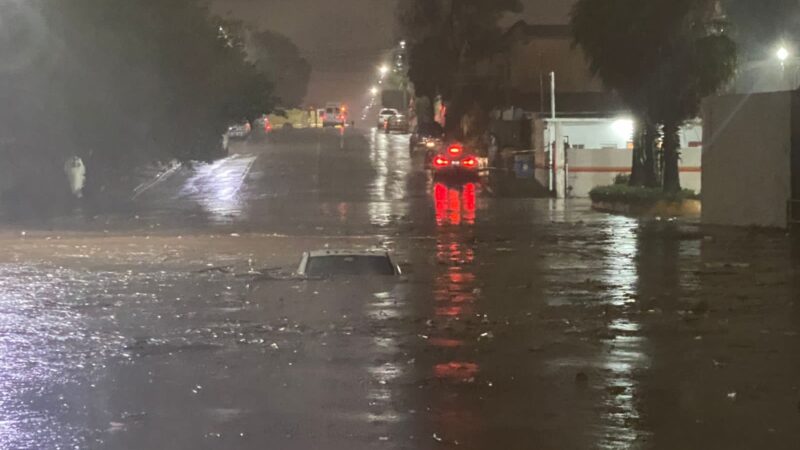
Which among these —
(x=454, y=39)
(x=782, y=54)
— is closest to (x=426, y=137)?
(x=454, y=39)

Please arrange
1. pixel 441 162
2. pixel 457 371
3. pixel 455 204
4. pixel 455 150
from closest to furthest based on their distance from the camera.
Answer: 1. pixel 457 371
2. pixel 455 204
3. pixel 441 162
4. pixel 455 150

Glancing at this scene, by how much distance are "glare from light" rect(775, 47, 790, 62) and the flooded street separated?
4924 millimetres

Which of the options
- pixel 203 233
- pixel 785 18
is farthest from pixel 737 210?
pixel 203 233

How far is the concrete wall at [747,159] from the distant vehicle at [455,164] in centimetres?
1917

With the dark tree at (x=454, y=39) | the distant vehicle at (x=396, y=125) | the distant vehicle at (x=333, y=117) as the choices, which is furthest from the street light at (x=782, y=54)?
the distant vehicle at (x=333, y=117)

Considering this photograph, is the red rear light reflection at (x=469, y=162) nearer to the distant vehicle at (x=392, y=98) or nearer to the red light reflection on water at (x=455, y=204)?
the red light reflection on water at (x=455, y=204)

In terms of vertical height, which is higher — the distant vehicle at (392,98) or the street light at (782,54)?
the distant vehicle at (392,98)

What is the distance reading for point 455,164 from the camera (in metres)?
45.6

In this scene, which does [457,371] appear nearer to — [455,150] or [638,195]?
[638,195]

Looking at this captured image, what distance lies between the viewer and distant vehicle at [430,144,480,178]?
149ft

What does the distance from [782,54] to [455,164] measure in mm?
19347

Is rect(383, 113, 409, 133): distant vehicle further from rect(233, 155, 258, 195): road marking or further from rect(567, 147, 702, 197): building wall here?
rect(567, 147, 702, 197): building wall

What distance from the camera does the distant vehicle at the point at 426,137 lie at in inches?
2237

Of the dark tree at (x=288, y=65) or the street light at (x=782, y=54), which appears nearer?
the street light at (x=782, y=54)
